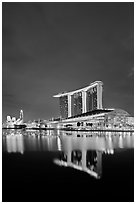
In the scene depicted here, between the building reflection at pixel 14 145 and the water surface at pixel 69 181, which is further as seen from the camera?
the building reflection at pixel 14 145

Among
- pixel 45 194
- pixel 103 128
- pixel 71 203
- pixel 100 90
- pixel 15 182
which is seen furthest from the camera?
pixel 100 90

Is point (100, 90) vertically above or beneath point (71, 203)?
above

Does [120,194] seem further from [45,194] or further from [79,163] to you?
[79,163]

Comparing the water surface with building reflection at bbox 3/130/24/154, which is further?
building reflection at bbox 3/130/24/154

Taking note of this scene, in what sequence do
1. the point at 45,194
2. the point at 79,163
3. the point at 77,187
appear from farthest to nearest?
1. the point at 79,163
2. the point at 77,187
3. the point at 45,194

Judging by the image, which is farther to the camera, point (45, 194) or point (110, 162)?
point (110, 162)

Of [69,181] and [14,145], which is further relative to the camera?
[14,145]

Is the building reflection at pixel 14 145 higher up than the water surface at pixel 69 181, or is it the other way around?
the water surface at pixel 69 181

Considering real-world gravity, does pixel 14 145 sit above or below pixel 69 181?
below

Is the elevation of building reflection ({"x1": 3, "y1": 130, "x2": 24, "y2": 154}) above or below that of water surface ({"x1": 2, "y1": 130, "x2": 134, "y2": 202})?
below

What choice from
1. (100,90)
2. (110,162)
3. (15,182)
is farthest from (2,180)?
(100,90)
